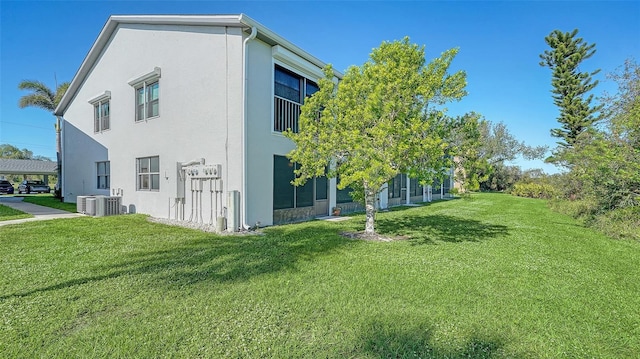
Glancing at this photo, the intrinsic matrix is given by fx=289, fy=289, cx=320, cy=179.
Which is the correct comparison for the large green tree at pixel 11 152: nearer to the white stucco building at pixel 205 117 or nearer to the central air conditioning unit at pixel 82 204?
the central air conditioning unit at pixel 82 204

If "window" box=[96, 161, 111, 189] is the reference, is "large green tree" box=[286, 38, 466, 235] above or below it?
above

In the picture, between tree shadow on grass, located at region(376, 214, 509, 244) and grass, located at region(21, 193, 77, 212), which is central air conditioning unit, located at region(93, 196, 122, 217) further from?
tree shadow on grass, located at region(376, 214, 509, 244)

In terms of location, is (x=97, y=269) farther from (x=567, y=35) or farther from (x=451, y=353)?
(x=567, y=35)

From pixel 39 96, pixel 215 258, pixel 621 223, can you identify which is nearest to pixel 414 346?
pixel 215 258

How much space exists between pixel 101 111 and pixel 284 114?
969 cm

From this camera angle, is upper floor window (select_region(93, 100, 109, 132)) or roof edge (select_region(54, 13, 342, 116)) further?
upper floor window (select_region(93, 100, 109, 132))

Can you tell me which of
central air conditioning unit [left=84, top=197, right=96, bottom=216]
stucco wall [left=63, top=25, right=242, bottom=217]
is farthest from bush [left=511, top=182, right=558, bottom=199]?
central air conditioning unit [left=84, top=197, right=96, bottom=216]

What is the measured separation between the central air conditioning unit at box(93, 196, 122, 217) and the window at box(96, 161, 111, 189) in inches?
101

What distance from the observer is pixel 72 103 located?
51.2 feet

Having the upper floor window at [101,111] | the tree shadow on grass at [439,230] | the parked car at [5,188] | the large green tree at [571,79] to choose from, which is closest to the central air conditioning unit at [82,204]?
the upper floor window at [101,111]

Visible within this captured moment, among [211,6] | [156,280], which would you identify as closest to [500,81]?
[211,6]

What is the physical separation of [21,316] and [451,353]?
169 inches

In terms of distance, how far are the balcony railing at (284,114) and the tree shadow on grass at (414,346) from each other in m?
7.18

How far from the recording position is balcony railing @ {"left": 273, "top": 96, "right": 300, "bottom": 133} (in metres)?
9.05
